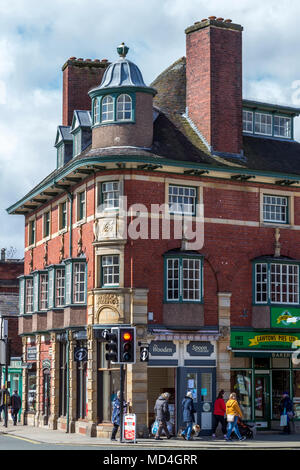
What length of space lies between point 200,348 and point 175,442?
502 centimetres

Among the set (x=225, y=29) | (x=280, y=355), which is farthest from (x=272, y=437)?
(x=225, y=29)

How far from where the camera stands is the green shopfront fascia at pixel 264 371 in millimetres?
39469

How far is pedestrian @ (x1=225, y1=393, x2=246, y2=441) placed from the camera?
114ft

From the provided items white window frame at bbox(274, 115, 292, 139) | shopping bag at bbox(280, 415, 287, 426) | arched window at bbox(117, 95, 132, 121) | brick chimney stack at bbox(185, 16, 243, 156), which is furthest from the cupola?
shopping bag at bbox(280, 415, 287, 426)

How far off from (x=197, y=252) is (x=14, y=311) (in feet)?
72.4

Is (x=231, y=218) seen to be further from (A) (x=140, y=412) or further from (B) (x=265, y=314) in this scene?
(A) (x=140, y=412)

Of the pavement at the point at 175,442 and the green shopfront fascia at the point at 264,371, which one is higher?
the green shopfront fascia at the point at 264,371

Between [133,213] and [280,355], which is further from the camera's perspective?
[280,355]

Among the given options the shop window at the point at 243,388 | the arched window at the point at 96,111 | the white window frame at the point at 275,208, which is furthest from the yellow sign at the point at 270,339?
the arched window at the point at 96,111

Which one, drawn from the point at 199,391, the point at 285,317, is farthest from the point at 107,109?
the point at 199,391

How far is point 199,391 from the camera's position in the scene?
38.2m

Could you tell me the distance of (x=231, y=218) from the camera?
131 feet

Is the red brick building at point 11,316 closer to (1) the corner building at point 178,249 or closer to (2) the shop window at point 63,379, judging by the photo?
(2) the shop window at point 63,379

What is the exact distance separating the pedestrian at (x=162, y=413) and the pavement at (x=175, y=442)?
0.42 metres
